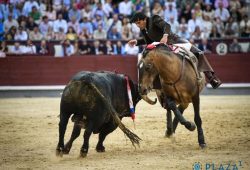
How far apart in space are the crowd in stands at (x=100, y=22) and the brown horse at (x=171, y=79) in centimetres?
800

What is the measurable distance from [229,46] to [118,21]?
2.97 m

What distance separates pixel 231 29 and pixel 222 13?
0.67m

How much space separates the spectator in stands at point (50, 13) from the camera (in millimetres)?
16734

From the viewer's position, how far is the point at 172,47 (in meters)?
7.94

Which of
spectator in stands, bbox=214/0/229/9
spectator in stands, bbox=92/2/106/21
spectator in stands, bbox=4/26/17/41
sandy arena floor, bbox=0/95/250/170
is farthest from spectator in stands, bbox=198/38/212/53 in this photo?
spectator in stands, bbox=4/26/17/41

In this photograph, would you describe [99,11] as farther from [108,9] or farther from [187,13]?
[187,13]

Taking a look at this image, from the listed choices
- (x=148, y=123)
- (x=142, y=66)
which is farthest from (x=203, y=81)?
(x=148, y=123)

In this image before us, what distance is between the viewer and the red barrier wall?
16031 millimetres

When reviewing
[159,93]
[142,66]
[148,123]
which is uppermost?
[142,66]

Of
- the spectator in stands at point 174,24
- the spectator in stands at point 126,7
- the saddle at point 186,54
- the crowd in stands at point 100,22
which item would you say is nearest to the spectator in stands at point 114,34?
the crowd in stands at point 100,22

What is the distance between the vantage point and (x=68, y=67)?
53.2 ft

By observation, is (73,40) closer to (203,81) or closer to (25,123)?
(25,123)

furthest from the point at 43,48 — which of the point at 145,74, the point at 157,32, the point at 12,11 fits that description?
the point at 145,74

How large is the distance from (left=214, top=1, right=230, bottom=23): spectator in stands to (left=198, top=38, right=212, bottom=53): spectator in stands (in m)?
1.08
